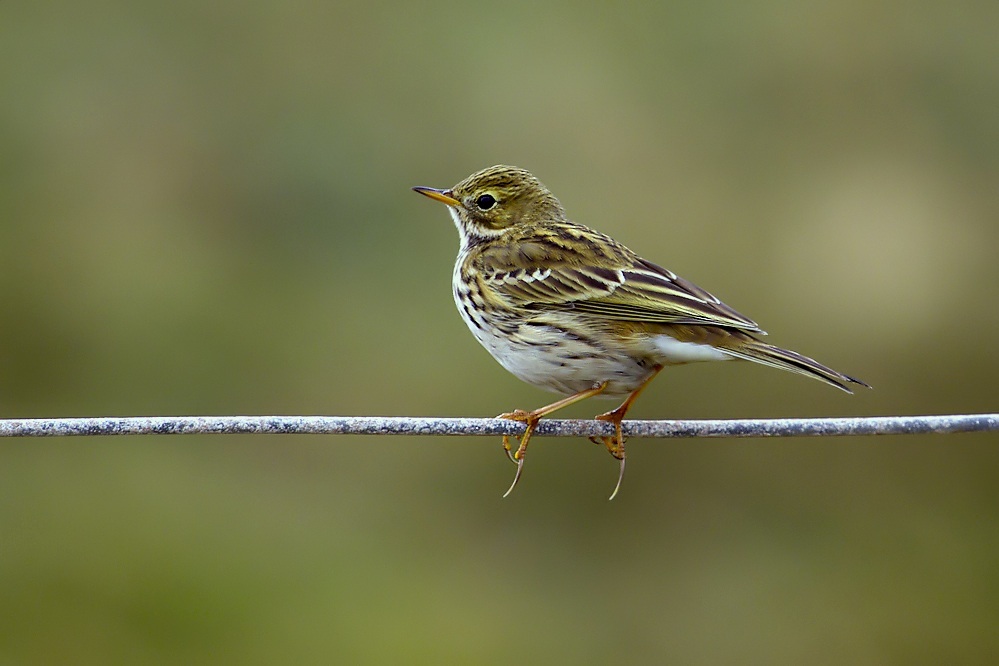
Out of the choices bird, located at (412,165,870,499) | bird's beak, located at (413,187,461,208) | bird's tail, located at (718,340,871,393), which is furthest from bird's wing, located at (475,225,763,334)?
bird's beak, located at (413,187,461,208)

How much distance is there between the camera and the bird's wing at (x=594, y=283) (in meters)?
5.71

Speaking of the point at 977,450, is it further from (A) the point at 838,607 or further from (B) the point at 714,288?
(B) the point at 714,288

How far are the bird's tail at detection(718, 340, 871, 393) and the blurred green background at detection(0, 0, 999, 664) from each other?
4.25 meters

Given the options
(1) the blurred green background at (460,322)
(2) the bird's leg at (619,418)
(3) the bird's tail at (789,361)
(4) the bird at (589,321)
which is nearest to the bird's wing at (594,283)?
(4) the bird at (589,321)

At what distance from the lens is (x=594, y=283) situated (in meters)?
6.08

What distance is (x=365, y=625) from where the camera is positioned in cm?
915

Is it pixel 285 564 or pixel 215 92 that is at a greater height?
pixel 215 92

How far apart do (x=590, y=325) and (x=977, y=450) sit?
18.5 ft

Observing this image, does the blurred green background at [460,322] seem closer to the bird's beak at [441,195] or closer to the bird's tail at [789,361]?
the bird's beak at [441,195]

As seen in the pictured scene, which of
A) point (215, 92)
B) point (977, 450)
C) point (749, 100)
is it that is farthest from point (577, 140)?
point (977, 450)

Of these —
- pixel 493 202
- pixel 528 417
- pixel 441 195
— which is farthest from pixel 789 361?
pixel 441 195

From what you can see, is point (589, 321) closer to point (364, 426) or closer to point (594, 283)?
point (594, 283)

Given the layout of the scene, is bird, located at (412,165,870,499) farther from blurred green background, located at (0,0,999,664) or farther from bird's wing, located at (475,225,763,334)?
blurred green background, located at (0,0,999,664)

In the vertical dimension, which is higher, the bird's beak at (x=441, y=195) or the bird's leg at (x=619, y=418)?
the bird's beak at (x=441, y=195)
